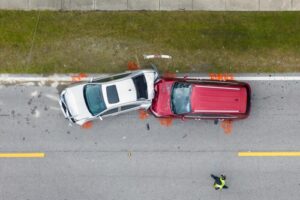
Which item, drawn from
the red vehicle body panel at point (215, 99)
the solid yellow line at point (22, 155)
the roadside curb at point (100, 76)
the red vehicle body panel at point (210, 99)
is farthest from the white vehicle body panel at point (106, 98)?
the solid yellow line at point (22, 155)

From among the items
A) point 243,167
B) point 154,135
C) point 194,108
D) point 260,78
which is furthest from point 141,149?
point 260,78

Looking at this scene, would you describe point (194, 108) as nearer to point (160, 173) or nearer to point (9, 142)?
point (160, 173)

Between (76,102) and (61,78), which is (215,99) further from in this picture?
(61,78)

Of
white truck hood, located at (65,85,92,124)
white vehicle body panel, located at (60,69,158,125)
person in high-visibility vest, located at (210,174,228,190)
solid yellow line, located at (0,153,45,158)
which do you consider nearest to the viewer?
white vehicle body panel, located at (60,69,158,125)

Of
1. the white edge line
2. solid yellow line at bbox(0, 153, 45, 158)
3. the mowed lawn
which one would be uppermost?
the mowed lawn

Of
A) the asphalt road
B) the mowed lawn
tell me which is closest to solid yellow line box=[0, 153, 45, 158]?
the asphalt road

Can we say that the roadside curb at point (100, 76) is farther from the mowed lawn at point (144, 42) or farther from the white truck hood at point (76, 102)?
the white truck hood at point (76, 102)

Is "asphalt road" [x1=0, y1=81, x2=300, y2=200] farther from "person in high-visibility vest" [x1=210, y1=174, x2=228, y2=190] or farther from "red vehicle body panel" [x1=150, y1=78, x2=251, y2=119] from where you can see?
"red vehicle body panel" [x1=150, y1=78, x2=251, y2=119]

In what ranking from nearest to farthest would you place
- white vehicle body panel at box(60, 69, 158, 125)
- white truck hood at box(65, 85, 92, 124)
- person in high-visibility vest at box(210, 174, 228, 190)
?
1. white vehicle body panel at box(60, 69, 158, 125)
2. white truck hood at box(65, 85, 92, 124)
3. person in high-visibility vest at box(210, 174, 228, 190)
